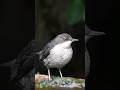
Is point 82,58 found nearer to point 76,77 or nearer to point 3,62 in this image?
point 76,77

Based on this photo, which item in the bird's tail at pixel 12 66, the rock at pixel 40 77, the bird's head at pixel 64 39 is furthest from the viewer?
the bird's tail at pixel 12 66

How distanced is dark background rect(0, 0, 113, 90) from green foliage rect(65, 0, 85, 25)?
0.25 ft

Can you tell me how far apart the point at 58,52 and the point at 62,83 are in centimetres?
45

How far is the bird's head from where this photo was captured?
7172 mm

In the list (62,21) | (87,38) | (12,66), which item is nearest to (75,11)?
(62,21)

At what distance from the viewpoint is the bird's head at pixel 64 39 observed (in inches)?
282

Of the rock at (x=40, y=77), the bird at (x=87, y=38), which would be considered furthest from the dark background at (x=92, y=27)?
the rock at (x=40, y=77)

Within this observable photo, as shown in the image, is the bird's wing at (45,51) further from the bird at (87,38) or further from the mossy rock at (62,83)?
the bird at (87,38)

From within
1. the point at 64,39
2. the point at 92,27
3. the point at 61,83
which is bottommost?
the point at 61,83

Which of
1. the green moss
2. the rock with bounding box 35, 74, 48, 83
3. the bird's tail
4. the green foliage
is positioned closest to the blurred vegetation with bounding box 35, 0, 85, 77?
the green foliage

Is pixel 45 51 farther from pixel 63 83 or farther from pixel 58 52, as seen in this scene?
pixel 63 83

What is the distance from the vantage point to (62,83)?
7312 mm

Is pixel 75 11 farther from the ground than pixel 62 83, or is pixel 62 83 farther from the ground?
pixel 75 11

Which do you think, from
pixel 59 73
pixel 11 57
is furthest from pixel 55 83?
pixel 11 57
